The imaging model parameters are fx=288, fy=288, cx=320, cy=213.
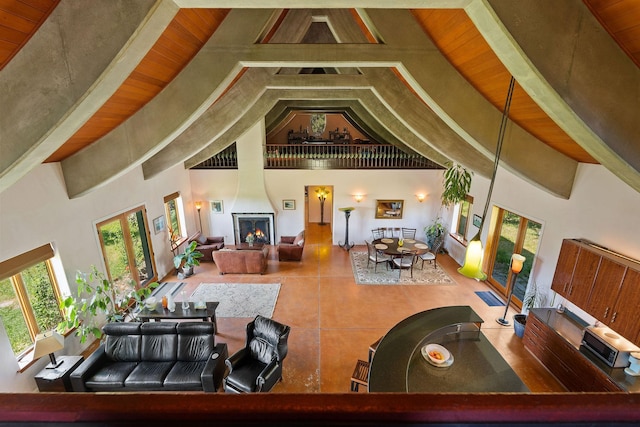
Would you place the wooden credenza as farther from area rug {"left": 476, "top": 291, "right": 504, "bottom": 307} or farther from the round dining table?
the round dining table

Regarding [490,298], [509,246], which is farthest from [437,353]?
[509,246]

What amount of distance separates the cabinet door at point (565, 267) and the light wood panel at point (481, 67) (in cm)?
137

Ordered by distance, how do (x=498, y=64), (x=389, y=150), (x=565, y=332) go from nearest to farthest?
(x=498, y=64) < (x=565, y=332) < (x=389, y=150)

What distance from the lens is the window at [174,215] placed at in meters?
8.27

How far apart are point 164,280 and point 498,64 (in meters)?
8.48

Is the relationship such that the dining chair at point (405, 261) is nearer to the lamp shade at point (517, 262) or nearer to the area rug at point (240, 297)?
the lamp shade at point (517, 262)

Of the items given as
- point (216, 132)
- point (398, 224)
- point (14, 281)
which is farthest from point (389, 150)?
point (14, 281)

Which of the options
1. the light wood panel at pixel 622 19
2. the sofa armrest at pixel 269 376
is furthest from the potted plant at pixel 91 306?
the light wood panel at pixel 622 19

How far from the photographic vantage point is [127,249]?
21.6 feet

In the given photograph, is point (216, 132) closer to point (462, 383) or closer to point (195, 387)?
point (195, 387)

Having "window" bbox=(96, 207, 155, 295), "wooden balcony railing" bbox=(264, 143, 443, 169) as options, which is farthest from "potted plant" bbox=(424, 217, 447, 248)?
"window" bbox=(96, 207, 155, 295)

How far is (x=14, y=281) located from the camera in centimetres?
420

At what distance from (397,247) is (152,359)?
623 cm

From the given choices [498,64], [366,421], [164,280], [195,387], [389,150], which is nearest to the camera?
[366,421]
